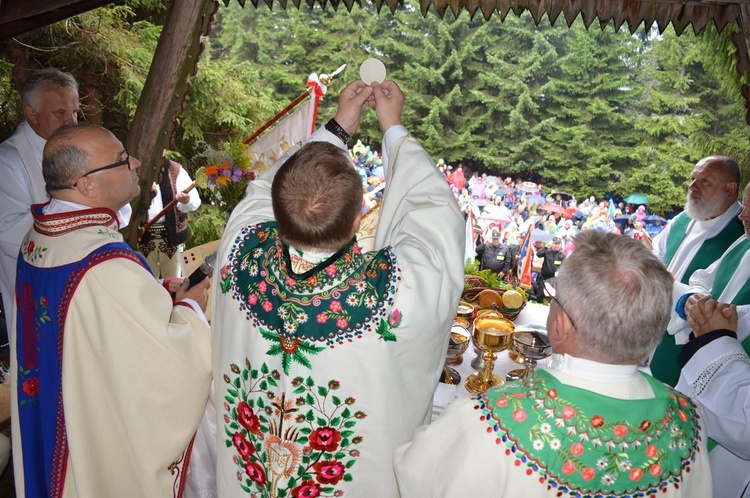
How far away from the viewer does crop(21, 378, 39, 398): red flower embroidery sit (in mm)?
1943

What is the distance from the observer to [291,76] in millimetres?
23125

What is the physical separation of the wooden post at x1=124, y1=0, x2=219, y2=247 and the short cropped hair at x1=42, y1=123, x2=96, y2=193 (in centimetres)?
236

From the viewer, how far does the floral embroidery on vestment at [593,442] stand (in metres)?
1.13

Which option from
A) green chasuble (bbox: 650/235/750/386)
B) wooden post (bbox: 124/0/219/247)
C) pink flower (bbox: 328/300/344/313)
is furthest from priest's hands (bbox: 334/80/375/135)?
wooden post (bbox: 124/0/219/247)

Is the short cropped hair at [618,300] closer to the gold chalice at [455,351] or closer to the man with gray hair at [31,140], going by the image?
the gold chalice at [455,351]

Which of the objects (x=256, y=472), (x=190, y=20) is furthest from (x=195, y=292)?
(x=190, y=20)

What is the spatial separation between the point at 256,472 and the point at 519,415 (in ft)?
2.84

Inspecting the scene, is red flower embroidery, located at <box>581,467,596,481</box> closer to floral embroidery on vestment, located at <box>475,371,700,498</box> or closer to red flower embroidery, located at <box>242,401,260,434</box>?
floral embroidery on vestment, located at <box>475,371,700,498</box>

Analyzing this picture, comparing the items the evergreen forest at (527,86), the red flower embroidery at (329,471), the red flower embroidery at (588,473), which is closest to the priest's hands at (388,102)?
the red flower embroidery at (329,471)

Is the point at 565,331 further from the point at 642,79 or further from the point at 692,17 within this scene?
the point at 642,79

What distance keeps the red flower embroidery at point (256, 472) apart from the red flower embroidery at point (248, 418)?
0.40 ft

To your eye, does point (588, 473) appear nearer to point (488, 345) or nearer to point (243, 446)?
point (243, 446)

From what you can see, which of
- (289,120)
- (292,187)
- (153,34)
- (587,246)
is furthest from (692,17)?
(153,34)

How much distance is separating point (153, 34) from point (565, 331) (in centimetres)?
929
